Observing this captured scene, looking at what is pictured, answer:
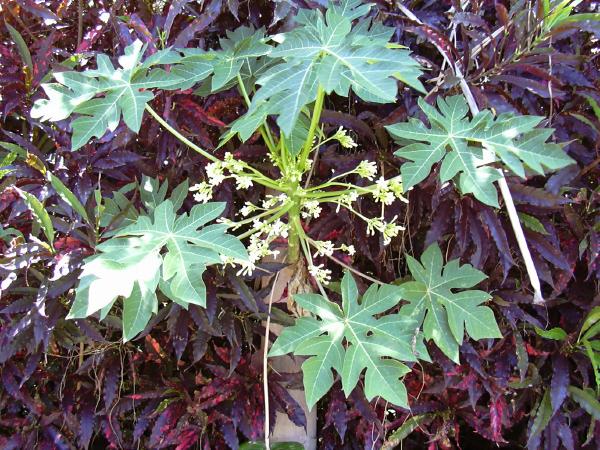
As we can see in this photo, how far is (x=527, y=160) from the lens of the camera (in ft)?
3.23

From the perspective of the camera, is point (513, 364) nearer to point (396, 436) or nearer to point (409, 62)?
point (396, 436)

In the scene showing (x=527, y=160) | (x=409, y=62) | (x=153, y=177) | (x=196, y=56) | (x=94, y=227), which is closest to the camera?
(x=409, y=62)

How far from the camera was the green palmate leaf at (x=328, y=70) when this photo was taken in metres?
0.85

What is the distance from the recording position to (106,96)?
1.06 meters

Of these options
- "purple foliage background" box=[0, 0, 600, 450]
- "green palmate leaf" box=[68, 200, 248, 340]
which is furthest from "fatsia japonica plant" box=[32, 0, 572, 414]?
"purple foliage background" box=[0, 0, 600, 450]

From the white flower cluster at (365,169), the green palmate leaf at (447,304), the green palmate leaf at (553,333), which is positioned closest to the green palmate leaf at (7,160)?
the white flower cluster at (365,169)

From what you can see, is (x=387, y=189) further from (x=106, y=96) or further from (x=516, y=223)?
(x=106, y=96)

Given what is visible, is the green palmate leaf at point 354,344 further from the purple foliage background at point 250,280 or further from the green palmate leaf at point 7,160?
the green palmate leaf at point 7,160

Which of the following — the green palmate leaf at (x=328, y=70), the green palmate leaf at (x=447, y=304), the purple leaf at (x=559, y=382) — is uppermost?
the green palmate leaf at (x=328, y=70)

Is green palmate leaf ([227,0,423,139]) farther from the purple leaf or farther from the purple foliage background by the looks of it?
the purple leaf

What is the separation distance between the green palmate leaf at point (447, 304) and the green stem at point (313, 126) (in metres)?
0.30

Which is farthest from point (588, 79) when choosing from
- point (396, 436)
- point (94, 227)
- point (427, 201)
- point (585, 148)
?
point (94, 227)

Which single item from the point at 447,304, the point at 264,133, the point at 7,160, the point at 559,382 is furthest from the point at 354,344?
the point at 7,160

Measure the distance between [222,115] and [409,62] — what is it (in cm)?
60
